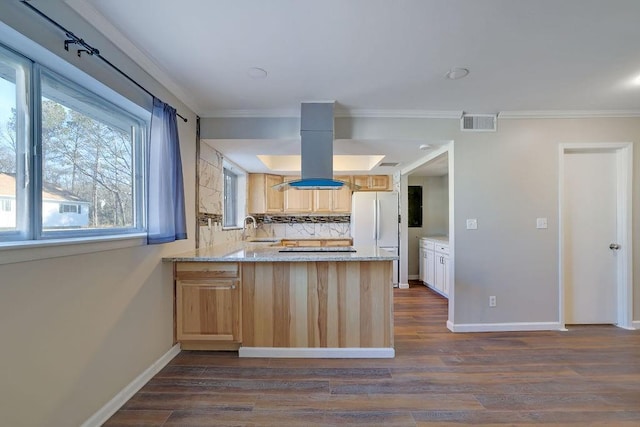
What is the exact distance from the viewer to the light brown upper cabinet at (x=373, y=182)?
211 inches

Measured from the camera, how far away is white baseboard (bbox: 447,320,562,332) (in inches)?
123

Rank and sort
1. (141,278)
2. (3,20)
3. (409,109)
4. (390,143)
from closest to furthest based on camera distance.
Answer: (3,20), (141,278), (409,109), (390,143)

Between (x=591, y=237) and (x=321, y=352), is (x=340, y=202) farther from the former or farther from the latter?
(x=591, y=237)

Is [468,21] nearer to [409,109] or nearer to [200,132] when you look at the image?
[409,109]

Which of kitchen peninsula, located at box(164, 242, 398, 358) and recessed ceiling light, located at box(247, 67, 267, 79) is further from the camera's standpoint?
kitchen peninsula, located at box(164, 242, 398, 358)

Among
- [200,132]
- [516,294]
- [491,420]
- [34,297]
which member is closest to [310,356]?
[491,420]

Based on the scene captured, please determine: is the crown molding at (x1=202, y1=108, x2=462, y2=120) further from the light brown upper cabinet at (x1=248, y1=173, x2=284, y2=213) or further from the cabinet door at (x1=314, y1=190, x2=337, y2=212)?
the cabinet door at (x1=314, y1=190, x2=337, y2=212)

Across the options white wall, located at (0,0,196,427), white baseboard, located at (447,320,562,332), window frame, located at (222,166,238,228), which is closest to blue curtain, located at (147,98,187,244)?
white wall, located at (0,0,196,427)

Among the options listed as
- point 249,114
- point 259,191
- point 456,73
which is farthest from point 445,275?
point 249,114

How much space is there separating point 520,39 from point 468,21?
0.45 m

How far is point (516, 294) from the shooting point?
10.3ft

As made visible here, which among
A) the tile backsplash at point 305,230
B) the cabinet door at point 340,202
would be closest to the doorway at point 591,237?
the cabinet door at point 340,202

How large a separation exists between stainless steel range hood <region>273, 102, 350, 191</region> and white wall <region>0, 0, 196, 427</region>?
4.28ft

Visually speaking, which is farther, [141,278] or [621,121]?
[621,121]
